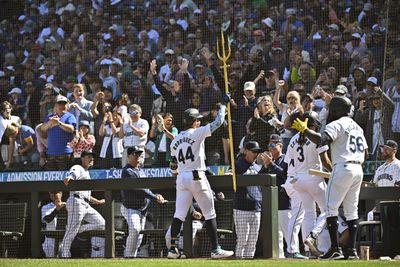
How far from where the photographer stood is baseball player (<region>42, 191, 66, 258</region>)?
482 inches

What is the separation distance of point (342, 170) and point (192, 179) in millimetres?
2117

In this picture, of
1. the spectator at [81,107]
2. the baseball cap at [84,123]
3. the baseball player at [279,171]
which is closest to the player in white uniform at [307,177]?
the baseball player at [279,171]

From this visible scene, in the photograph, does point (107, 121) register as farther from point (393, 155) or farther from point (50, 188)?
point (393, 155)

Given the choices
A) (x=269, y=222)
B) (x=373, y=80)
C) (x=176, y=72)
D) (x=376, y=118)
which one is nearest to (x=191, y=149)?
(x=269, y=222)

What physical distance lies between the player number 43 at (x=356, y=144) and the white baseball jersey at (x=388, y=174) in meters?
2.73

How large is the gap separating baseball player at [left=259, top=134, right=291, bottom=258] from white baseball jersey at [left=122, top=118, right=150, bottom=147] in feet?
9.91

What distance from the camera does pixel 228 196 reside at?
11.7 metres

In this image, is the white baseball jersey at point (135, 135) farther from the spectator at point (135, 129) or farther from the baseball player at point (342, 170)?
the baseball player at point (342, 170)

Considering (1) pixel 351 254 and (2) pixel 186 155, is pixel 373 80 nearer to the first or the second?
(2) pixel 186 155

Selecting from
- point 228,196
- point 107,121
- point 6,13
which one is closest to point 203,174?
point 228,196

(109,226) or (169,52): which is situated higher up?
(169,52)

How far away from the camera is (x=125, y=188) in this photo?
11.5 meters

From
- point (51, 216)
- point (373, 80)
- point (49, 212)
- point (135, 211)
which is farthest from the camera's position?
point (373, 80)

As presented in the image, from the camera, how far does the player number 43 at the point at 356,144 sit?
9.15 meters
